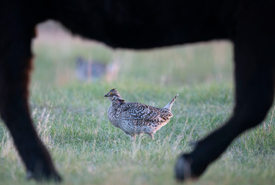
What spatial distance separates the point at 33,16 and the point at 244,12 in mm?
1716

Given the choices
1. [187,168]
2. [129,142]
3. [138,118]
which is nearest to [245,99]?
[187,168]

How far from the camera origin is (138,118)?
623 centimetres

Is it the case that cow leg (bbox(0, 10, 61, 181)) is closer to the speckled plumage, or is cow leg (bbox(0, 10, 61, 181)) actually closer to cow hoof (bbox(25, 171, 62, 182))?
cow hoof (bbox(25, 171, 62, 182))

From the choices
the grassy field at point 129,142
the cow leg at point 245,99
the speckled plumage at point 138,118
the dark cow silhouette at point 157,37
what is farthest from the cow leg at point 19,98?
the speckled plumage at point 138,118

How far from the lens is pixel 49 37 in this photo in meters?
19.0

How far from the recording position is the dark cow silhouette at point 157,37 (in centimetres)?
330

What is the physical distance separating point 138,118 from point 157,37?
2.86m

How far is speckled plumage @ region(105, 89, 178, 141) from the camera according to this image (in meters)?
6.06

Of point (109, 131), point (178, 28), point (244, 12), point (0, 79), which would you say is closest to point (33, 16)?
point (0, 79)

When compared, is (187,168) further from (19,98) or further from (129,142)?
(129,142)

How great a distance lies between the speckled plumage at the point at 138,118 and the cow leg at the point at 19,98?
248 centimetres

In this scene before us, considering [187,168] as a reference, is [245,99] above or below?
above

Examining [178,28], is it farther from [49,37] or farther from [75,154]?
[49,37]

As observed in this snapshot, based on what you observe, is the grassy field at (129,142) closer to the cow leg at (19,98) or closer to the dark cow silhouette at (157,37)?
the cow leg at (19,98)
